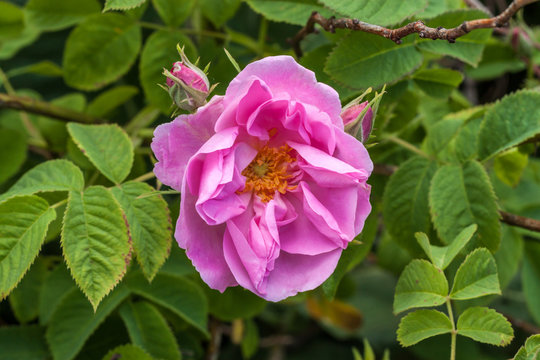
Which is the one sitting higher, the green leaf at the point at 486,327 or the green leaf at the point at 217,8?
the green leaf at the point at 217,8

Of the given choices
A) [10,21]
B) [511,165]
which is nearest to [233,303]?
[511,165]

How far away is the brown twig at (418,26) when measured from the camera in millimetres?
772

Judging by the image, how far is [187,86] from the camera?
2.57 ft

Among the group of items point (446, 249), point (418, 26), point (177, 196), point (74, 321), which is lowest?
point (74, 321)

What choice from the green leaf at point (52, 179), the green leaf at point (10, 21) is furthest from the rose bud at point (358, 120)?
the green leaf at point (10, 21)

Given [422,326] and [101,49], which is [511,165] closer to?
[422,326]

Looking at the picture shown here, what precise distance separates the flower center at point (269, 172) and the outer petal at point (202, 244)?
0.10m

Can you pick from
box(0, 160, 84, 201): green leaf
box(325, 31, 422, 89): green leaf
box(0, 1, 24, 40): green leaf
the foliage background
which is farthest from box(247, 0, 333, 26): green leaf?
box(0, 1, 24, 40): green leaf

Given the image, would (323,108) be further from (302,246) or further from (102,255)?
(102,255)

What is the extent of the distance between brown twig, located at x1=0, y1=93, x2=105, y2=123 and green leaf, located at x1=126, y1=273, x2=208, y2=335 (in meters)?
0.48

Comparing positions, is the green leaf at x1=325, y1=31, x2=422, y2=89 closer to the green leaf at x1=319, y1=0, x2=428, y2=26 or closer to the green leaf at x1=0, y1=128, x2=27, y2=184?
the green leaf at x1=319, y1=0, x2=428, y2=26

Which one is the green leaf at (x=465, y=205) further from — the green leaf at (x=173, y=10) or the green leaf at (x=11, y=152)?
the green leaf at (x=11, y=152)

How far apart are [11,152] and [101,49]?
31 cm

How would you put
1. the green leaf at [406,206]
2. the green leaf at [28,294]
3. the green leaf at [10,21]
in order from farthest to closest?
1. the green leaf at [10,21]
2. the green leaf at [28,294]
3. the green leaf at [406,206]
